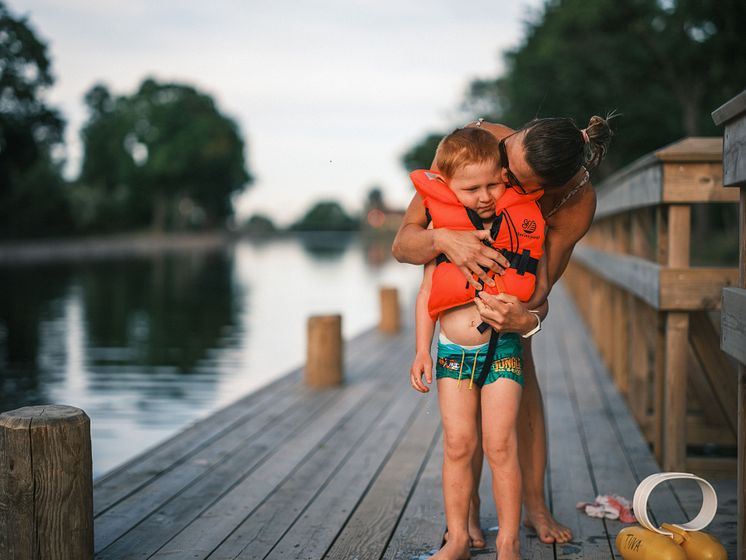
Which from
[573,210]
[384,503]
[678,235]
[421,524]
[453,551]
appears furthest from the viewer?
[678,235]

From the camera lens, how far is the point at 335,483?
4164 millimetres

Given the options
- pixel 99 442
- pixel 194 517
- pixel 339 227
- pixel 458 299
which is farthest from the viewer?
pixel 339 227

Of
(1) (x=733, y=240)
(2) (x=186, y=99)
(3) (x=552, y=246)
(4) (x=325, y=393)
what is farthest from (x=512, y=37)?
(3) (x=552, y=246)

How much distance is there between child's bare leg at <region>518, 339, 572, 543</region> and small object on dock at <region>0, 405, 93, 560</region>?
158 centimetres

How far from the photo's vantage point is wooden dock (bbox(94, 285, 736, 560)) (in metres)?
3.30

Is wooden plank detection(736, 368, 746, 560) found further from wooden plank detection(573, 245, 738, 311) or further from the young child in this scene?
wooden plank detection(573, 245, 738, 311)

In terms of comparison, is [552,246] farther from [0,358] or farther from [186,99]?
[186,99]

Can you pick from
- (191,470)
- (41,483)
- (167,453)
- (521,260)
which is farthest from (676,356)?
(41,483)

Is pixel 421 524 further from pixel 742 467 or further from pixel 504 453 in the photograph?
pixel 742 467

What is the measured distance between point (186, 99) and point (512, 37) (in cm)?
3272

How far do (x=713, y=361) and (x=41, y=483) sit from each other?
3031mm

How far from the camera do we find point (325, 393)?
6789 millimetres

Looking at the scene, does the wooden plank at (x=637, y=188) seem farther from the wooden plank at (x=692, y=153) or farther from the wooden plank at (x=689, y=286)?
the wooden plank at (x=689, y=286)

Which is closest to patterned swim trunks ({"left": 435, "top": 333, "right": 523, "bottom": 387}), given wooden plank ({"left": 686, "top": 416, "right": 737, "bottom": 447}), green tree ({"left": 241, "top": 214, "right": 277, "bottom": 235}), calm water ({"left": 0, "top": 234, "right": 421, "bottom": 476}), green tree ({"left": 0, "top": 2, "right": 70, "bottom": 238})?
wooden plank ({"left": 686, "top": 416, "right": 737, "bottom": 447})
